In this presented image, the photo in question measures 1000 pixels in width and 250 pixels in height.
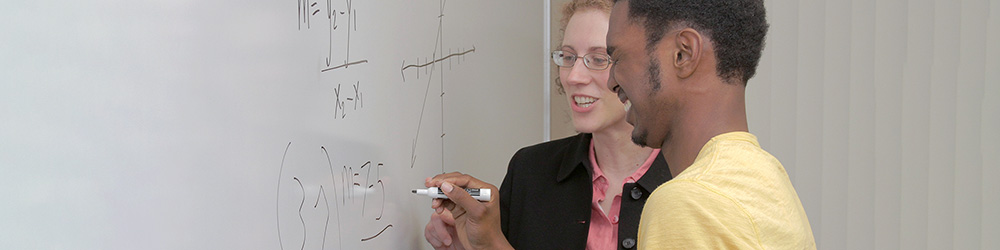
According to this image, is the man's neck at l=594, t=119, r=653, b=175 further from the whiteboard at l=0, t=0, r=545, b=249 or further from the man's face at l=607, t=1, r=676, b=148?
the man's face at l=607, t=1, r=676, b=148

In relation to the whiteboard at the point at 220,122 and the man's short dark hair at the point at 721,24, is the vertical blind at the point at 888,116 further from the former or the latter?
the man's short dark hair at the point at 721,24

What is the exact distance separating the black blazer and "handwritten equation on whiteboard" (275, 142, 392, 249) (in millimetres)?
322

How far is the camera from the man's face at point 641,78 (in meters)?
0.72

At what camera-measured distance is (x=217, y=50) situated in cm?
66

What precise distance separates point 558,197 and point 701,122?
623 mm

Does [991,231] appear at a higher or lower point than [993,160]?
lower

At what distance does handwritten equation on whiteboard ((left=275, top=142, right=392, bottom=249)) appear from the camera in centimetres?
79

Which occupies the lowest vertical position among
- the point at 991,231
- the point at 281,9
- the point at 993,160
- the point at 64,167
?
the point at 991,231

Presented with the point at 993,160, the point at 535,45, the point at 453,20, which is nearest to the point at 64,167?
the point at 453,20

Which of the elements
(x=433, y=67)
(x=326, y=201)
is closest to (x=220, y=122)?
(x=326, y=201)

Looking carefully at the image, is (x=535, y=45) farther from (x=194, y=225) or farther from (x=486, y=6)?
(x=194, y=225)

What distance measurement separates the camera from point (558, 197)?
4.31 ft

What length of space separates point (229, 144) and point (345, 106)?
25cm

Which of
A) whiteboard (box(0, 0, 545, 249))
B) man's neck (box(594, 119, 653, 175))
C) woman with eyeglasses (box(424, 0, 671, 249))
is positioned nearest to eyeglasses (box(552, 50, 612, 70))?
woman with eyeglasses (box(424, 0, 671, 249))
